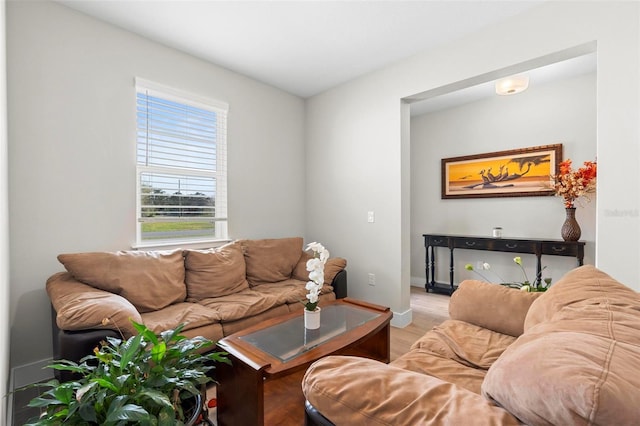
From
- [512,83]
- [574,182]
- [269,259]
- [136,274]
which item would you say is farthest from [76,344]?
[574,182]

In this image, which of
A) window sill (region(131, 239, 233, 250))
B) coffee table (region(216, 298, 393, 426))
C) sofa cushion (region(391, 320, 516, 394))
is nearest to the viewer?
sofa cushion (region(391, 320, 516, 394))

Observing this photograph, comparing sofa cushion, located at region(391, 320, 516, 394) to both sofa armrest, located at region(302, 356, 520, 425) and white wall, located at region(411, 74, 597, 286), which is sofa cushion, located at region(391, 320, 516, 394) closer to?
sofa armrest, located at region(302, 356, 520, 425)

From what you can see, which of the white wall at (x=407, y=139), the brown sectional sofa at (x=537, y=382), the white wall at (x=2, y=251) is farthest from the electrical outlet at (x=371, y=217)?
the white wall at (x=2, y=251)

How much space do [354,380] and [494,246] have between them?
3.58 metres

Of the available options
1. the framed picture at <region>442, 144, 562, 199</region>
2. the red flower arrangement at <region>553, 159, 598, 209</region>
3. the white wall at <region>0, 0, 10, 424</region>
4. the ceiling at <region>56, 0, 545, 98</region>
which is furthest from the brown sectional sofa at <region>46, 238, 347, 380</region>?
the red flower arrangement at <region>553, 159, 598, 209</region>

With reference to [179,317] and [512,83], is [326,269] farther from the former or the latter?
[512,83]

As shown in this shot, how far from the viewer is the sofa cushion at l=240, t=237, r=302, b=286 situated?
2.94 m

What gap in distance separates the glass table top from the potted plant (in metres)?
0.53

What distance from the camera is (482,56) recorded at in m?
2.52

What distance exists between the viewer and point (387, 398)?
737 millimetres

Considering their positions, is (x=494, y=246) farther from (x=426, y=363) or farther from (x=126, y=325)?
(x=126, y=325)

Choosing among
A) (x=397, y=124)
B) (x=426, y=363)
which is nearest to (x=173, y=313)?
(x=426, y=363)

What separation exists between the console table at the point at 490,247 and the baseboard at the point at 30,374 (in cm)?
389

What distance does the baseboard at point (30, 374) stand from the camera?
2.02m
